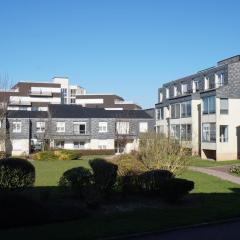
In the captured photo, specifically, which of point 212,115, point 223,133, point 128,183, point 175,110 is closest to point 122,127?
point 175,110

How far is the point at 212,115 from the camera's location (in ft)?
162

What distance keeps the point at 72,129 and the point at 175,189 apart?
2268 inches

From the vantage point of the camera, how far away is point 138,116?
78.0m

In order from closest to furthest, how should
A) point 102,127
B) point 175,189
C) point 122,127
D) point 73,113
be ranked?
point 175,189
point 102,127
point 73,113
point 122,127

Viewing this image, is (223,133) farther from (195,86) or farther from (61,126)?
(61,126)

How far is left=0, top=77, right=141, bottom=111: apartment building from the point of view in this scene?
109 metres

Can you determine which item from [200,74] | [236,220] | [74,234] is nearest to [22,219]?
[74,234]

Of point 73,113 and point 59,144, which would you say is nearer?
point 59,144

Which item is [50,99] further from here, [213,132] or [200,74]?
[213,132]

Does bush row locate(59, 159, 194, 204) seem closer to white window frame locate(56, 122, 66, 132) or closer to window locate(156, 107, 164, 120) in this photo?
window locate(156, 107, 164, 120)

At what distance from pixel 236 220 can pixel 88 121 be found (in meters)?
61.4

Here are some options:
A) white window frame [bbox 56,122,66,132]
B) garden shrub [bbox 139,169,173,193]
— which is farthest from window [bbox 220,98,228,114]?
garden shrub [bbox 139,169,173,193]

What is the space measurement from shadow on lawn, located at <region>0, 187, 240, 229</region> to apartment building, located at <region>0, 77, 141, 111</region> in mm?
84175

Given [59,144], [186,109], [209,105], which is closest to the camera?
[209,105]
